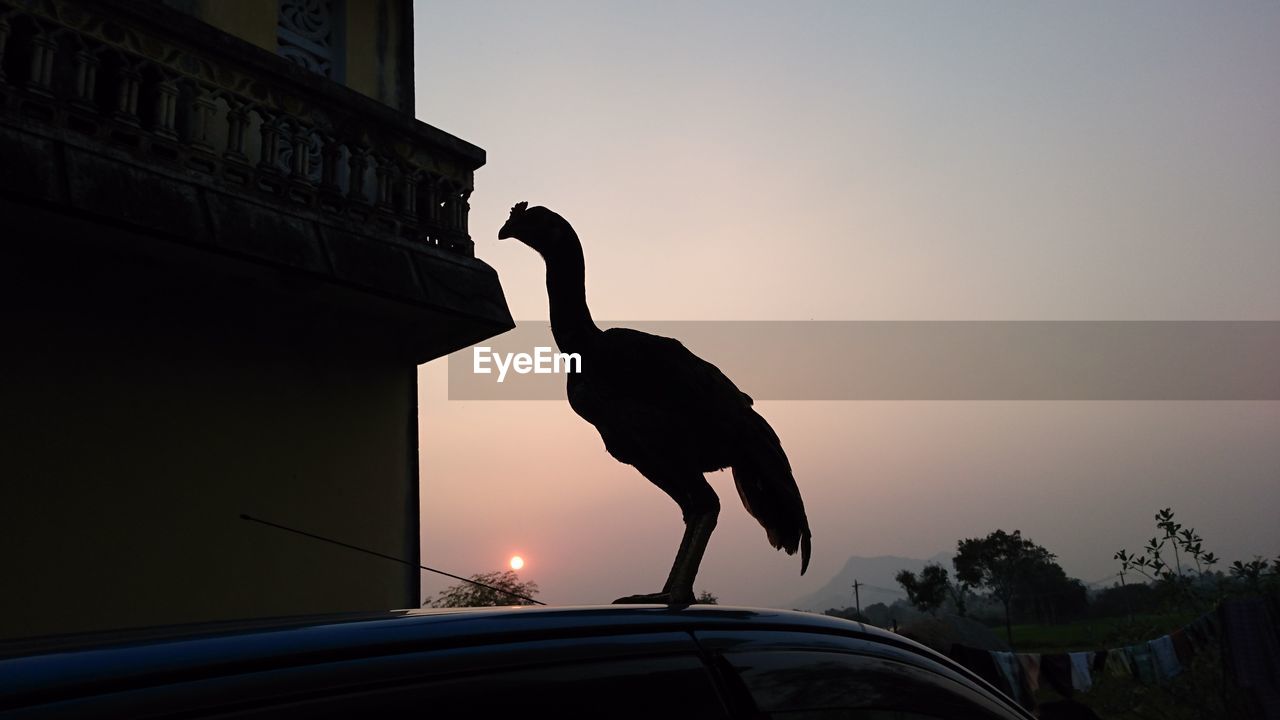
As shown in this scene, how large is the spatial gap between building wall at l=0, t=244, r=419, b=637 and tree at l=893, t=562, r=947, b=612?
55.7 meters

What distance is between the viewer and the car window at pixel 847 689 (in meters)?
1.36

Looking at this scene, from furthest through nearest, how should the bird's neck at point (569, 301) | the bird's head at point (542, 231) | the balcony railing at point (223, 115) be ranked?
the balcony railing at point (223, 115)
the bird's head at point (542, 231)
the bird's neck at point (569, 301)

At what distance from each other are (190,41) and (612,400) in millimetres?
3719

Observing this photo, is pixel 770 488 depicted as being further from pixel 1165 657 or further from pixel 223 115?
pixel 1165 657

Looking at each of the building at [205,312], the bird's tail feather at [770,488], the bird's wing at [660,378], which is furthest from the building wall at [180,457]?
the bird's tail feather at [770,488]

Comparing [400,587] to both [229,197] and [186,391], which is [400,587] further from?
[229,197]

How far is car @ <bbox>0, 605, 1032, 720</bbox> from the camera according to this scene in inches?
35.9

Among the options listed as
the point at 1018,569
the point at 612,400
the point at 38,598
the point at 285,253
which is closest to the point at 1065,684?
the point at 612,400

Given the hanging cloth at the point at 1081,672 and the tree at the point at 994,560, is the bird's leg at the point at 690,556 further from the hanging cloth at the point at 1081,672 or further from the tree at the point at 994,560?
the tree at the point at 994,560

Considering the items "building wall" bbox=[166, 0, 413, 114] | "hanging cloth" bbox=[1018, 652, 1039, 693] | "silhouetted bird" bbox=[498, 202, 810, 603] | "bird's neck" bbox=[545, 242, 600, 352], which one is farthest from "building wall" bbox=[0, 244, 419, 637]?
"hanging cloth" bbox=[1018, 652, 1039, 693]

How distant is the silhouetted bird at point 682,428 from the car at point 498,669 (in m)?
1.89

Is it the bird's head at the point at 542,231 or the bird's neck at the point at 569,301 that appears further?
the bird's head at the point at 542,231

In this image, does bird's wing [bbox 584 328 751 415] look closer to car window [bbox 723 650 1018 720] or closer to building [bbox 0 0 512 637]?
car window [bbox 723 650 1018 720]

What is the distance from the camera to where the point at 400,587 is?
6.75 metres
